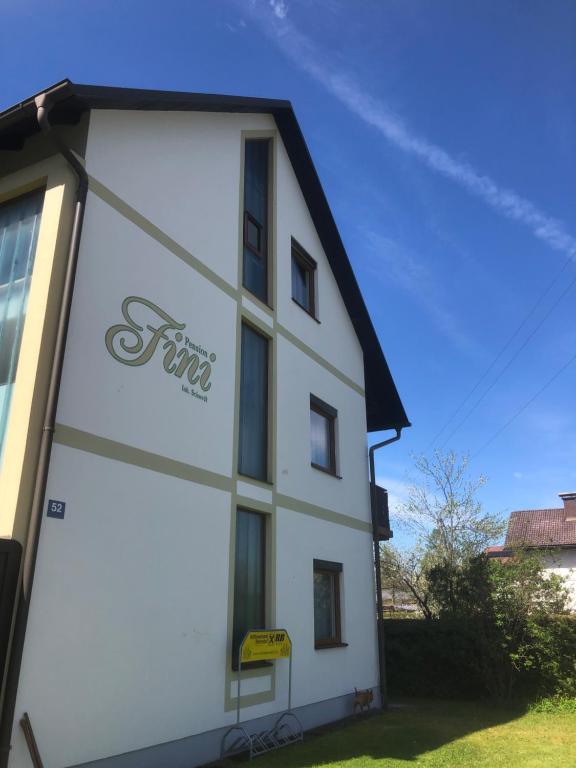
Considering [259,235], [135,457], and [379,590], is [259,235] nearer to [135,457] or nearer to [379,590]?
[135,457]

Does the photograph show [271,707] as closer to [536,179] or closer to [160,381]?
[160,381]

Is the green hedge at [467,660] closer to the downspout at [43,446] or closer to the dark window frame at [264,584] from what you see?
the dark window frame at [264,584]

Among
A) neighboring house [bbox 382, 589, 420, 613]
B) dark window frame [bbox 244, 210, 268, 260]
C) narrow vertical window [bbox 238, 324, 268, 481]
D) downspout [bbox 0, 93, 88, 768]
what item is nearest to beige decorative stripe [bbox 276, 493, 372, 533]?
narrow vertical window [bbox 238, 324, 268, 481]

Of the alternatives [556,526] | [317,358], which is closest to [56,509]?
[317,358]

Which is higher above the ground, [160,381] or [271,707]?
[160,381]

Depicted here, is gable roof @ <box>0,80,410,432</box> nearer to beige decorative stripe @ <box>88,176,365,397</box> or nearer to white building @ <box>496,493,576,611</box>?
beige decorative stripe @ <box>88,176,365,397</box>

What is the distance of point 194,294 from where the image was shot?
26.7 ft

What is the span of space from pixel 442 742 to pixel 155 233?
777 cm

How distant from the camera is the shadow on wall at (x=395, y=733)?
7227 millimetres

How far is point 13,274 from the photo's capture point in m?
6.50

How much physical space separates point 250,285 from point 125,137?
3153 millimetres

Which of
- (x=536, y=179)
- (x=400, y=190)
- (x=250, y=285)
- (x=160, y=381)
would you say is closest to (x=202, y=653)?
(x=160, y=381)

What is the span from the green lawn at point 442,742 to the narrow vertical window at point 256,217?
21.7ft

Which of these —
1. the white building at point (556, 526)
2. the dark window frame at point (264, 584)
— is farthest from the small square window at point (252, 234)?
the white building at point (556, 526)
